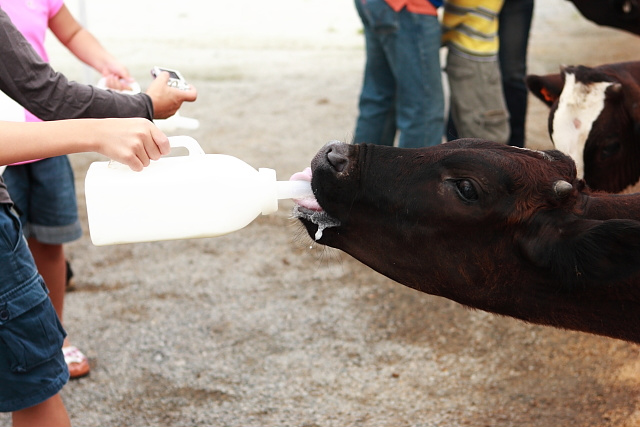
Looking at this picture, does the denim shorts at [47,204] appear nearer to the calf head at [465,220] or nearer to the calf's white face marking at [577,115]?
the calf head at [465,220]

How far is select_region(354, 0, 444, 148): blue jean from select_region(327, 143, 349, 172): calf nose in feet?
8.62

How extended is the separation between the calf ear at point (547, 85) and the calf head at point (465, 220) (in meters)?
2.33

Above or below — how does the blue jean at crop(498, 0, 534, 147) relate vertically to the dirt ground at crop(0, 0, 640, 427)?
above

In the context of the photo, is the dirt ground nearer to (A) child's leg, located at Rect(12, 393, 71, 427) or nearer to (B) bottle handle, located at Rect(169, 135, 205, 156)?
(B) bottle handle, located at Rect(169, 135, 205, 156)

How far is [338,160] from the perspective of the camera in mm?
2379

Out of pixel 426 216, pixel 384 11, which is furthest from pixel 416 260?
pixel 384 11

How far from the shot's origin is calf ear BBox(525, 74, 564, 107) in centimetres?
469

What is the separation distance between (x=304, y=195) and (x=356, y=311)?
2111 millimetres

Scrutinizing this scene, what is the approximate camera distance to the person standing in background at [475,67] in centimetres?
504

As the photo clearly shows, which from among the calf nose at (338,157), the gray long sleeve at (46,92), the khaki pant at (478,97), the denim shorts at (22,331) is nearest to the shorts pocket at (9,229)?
the denim shorts at (22,331)

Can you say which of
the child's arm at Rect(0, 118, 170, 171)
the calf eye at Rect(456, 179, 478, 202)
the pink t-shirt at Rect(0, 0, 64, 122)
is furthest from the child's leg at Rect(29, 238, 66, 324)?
the calf eye at Rect(456, 179, 478, 202)

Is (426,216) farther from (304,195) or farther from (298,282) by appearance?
(298,282)

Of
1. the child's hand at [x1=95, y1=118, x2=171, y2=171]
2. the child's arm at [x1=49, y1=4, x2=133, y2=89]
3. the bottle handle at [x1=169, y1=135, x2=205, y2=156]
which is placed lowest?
the child's arm at [x1=49, y1=4, x2=133, y2=89]

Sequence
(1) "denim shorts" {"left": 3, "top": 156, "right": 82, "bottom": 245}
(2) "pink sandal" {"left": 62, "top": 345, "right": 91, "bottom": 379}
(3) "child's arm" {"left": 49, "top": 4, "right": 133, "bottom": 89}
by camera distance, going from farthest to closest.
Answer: (2) "pink sandal" {"left": 62, "top": 345, "right": 91, "bottom": 379}, (1) "denim shorts" {"left": 3, "top": 156, "right": 82, "bottom": 245}, (3) "child's arm" {"left": 49, "top": 4, "right": 133, "bottom": 89}
